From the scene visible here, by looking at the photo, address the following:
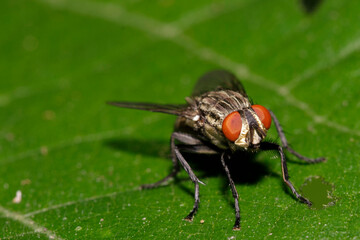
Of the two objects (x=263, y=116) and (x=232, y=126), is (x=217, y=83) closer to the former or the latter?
(x=263, y=116)

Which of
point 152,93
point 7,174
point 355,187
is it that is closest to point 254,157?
point 355,187

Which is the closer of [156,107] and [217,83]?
[156,107]

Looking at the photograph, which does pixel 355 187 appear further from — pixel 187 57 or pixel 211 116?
pixel 187 57

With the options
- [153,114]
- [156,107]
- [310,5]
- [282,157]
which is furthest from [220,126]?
[310,5]

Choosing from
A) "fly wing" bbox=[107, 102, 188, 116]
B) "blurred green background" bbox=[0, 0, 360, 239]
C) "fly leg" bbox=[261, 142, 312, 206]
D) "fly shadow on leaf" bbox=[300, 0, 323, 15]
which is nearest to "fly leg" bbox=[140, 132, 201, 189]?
"blurred green background" bbox=[0, 0, 360, 239]

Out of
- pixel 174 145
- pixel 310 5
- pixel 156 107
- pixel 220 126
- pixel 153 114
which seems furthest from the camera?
pixel 310 5
